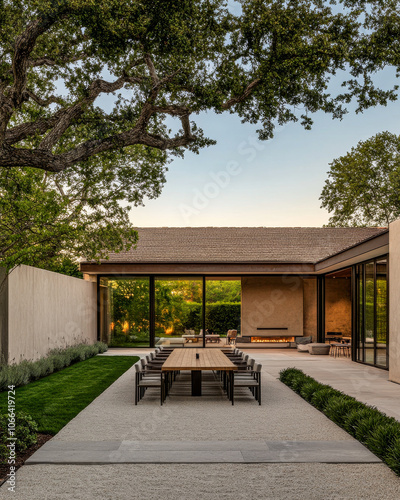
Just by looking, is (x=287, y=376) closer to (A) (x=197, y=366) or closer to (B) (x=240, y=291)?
(A) (x=197, y=366)

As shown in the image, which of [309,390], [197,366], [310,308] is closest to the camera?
[197,366]

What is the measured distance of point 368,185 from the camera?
3947 cm

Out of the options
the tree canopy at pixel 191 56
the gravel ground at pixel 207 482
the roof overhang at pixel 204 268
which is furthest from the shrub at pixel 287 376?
the roof overhang at pixel 204 268

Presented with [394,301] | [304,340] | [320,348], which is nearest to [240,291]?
[304,340]

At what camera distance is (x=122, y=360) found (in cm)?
1789

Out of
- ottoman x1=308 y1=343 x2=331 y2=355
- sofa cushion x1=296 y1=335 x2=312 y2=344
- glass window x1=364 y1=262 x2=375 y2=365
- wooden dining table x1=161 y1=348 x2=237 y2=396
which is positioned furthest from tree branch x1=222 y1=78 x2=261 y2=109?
sofa cushion x1=296 y1=335 x2=312 y2=344

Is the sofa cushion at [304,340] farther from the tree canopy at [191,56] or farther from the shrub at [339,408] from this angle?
the tree canopy at [191,56]

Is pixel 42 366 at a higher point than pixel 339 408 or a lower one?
lower

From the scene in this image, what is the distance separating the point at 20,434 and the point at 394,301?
928 centimetres

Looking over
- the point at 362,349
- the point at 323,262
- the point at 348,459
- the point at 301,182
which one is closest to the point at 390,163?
the point at 301,182

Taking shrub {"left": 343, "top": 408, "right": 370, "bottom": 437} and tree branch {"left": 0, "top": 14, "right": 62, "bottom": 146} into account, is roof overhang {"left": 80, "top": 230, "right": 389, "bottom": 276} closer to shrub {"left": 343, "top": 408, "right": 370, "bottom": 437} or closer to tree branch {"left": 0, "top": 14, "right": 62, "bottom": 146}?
tree branch {"left": 0, "top": 14, "right": 62, "bottom": 146}

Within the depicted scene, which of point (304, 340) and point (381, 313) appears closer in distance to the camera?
point (381, 313)

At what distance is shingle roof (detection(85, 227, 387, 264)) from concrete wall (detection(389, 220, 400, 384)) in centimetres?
961

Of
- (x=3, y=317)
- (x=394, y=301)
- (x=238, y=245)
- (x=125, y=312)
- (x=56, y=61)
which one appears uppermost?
(x=56, y=61)
